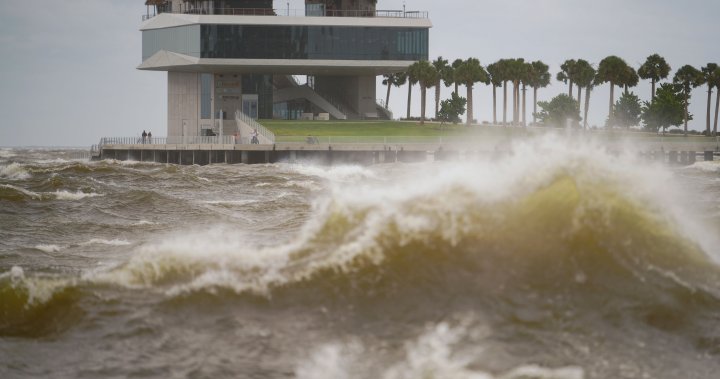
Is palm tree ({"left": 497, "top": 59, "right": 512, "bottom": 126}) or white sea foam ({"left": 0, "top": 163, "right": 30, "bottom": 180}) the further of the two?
palm tree ({"left": 497, "top": 59, "right": 512, "bottom": 126})

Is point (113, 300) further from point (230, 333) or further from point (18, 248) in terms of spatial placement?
point (18, 248)

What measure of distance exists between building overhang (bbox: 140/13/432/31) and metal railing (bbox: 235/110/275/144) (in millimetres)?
8714

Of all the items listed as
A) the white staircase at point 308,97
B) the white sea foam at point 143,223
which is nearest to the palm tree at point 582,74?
the white staircase at point 308,97

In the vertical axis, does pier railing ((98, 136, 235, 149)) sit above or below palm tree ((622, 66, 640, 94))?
below

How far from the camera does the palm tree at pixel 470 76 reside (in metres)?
105

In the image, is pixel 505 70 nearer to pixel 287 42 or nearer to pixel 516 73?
pixel 516 73

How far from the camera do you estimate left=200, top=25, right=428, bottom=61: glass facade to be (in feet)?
305

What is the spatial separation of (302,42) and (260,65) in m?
4.63

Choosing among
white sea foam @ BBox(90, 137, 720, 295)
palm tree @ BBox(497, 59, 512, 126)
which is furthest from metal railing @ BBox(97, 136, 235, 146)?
white sea foam @ BBox(90, 137, 720, 295)

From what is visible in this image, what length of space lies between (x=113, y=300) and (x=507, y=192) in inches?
186

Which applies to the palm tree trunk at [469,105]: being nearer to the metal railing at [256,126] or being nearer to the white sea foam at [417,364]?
the metal railing at [256,126]

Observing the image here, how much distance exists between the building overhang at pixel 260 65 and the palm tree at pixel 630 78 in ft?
91.3

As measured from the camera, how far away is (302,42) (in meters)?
94.1

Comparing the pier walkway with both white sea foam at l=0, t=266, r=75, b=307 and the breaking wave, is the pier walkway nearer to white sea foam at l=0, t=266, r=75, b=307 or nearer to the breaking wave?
white sea foam at l=0, t=266, r=75, b=307
